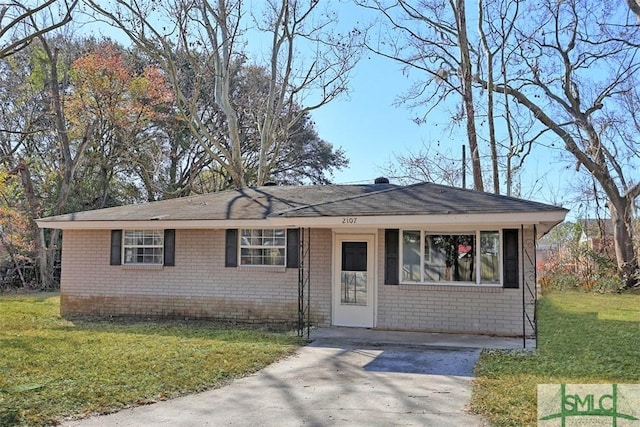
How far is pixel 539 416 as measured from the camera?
5.35 metres

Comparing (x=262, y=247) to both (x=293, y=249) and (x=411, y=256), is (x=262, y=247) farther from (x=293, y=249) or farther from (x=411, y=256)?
(x=411, y=256)

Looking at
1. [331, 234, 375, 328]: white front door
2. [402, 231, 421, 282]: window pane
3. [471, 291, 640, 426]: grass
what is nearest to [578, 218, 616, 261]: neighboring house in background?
[471, 291, 640, 426]: grass

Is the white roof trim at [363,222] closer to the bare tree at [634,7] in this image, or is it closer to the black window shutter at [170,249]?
the black window shutter at [170,249]

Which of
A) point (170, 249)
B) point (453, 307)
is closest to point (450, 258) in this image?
point (453, 307)

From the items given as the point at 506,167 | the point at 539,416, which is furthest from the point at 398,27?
the point at 539,416

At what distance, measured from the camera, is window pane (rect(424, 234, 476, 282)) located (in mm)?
10789

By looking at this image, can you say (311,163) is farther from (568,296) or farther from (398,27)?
(568,296)

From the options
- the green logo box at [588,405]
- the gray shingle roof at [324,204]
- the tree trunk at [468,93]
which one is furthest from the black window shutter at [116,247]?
the tree trunk at [468,93]

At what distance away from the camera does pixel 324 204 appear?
11062 millimetres

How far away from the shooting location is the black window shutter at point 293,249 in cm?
1185

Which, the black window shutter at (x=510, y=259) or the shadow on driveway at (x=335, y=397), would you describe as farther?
the black window shutter at (x=510, y=259)

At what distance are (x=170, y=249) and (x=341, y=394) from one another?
7507 millimetres

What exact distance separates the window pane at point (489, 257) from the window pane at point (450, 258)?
0.57 feet

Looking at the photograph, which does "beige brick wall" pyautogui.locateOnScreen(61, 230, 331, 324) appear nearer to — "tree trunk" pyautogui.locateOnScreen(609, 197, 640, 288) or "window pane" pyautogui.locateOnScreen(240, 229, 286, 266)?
"window pane" pyautogui.locateOnScreen(240, 229, 286, 266)
